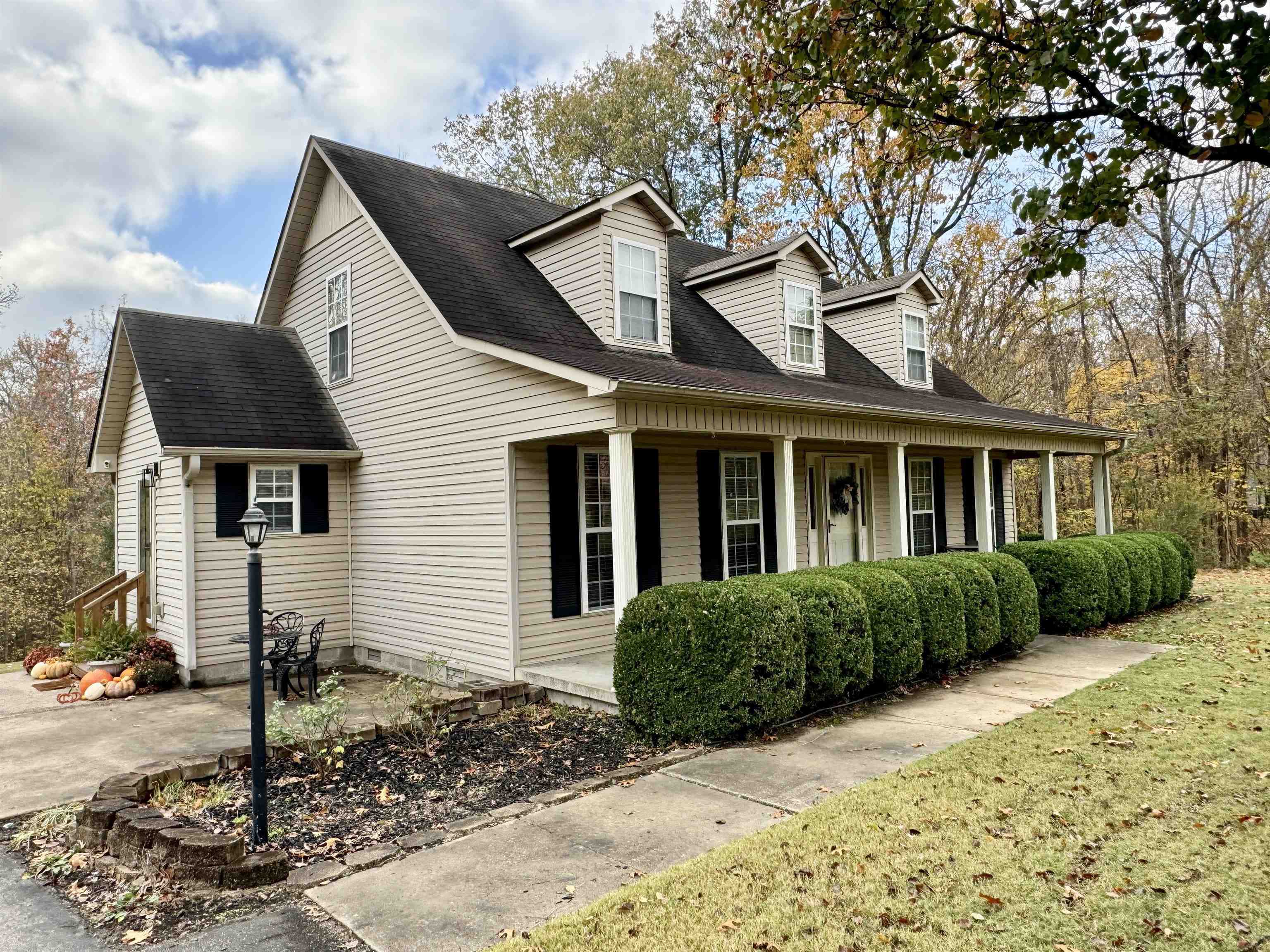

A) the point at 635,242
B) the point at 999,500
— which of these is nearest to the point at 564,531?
the point at 635,242

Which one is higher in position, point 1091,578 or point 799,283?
point 799,283

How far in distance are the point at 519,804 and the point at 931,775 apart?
280 cm

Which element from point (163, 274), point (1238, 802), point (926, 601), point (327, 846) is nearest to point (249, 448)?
point (327, 846)

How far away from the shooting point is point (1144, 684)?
25.6 feet

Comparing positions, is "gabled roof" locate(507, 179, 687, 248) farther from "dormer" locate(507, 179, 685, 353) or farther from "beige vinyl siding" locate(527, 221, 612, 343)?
"beige vinyl siding" locate(527, 221, 612, 343)

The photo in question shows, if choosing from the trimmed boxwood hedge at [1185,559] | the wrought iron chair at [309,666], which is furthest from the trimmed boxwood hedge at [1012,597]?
the wrought iron chair at [309,666]

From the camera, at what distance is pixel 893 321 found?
14.8 metres

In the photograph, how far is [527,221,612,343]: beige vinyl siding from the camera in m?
9.87

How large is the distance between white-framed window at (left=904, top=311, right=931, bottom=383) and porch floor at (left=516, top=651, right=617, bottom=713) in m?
9.25

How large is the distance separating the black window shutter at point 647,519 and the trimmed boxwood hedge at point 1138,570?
7426mm

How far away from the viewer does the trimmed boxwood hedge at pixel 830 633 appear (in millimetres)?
6969

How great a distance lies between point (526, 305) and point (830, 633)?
5534 mm

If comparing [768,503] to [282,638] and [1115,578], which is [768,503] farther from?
[282,638]

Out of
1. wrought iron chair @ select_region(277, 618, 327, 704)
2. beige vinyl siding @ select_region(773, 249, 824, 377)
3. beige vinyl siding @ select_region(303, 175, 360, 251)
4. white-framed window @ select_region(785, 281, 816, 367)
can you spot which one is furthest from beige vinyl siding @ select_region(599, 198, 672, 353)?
wrought iron chair @ select_region(277, 618, 327, 704)
